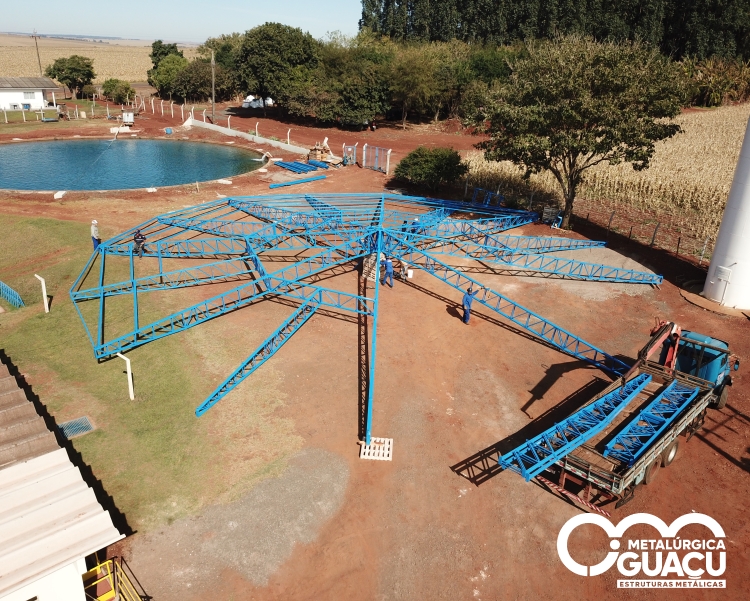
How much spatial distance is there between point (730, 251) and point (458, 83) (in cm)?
5803

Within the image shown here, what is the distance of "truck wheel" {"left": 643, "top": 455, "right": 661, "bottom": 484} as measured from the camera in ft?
58.0

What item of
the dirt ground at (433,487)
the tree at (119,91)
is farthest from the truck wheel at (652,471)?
the tree at (119,91)

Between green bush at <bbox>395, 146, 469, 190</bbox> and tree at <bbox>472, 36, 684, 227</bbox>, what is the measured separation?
977cm

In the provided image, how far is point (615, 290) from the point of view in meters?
31.8

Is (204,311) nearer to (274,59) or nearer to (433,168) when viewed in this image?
(433,168)

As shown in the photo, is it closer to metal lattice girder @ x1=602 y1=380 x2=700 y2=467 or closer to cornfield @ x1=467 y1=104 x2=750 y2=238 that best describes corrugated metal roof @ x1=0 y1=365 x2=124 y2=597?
metal lattice girder @ x1=602 y1=380 x2=700 y2=467

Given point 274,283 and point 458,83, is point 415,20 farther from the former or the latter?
point 274,283

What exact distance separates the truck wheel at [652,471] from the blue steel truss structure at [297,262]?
19.3 ft

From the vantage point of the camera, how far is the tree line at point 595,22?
110 meters

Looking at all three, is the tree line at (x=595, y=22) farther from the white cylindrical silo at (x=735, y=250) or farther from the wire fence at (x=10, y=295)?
the wire fence at (x=10, y=295)

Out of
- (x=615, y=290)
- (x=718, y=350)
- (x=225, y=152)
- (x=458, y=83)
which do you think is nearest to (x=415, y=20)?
(x=458, y=83)

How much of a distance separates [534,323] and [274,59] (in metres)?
62.7

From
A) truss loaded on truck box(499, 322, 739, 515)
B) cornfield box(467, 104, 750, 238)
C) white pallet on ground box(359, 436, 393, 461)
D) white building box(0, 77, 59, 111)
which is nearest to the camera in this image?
truss loaded on truck box(499, 322, 739, 515)
